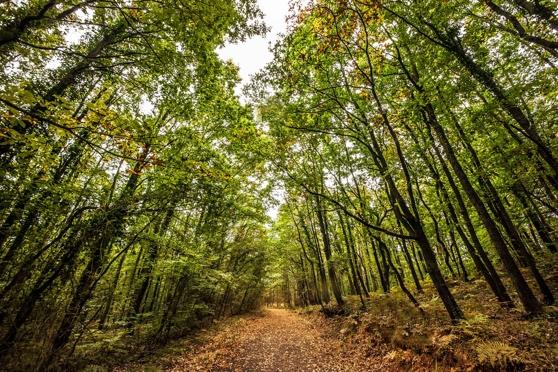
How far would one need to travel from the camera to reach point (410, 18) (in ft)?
24.6

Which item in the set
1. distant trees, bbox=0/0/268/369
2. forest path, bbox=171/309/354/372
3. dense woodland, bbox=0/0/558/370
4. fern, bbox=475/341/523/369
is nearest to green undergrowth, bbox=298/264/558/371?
fern, bbox=475/341/523/369

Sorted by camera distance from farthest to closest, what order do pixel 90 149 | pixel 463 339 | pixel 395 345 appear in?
1. pixel 90 149
2. pixel 395 345
3. pixel 463 339

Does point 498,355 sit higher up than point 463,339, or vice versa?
point 463,339

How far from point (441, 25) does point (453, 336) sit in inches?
326

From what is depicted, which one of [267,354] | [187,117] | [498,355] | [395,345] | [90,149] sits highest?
[187,117]

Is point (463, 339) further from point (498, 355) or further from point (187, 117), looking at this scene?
point (187, 117)

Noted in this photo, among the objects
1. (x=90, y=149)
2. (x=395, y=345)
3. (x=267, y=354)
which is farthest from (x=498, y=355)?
(x=90, y=149)

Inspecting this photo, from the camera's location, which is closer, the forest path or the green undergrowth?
the green undergrowth

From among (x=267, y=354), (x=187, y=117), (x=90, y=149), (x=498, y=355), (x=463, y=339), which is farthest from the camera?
(x=267, y=354)

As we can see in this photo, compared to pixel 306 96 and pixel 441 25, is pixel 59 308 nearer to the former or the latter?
pixel 306 96

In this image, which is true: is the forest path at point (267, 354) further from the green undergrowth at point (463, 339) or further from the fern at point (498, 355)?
the fern at point (498, 355)

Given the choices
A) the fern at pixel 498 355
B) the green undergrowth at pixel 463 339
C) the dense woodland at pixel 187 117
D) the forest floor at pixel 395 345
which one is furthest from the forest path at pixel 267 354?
the fern at pixel 498 355

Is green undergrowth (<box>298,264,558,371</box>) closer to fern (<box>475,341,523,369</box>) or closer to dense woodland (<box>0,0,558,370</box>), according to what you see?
fern (<box>475,341,523,369</box>)

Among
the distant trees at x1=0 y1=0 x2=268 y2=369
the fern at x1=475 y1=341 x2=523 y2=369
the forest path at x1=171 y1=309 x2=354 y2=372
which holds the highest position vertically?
the distant trees at x1=0 y1=0 x2=268 y2=369
